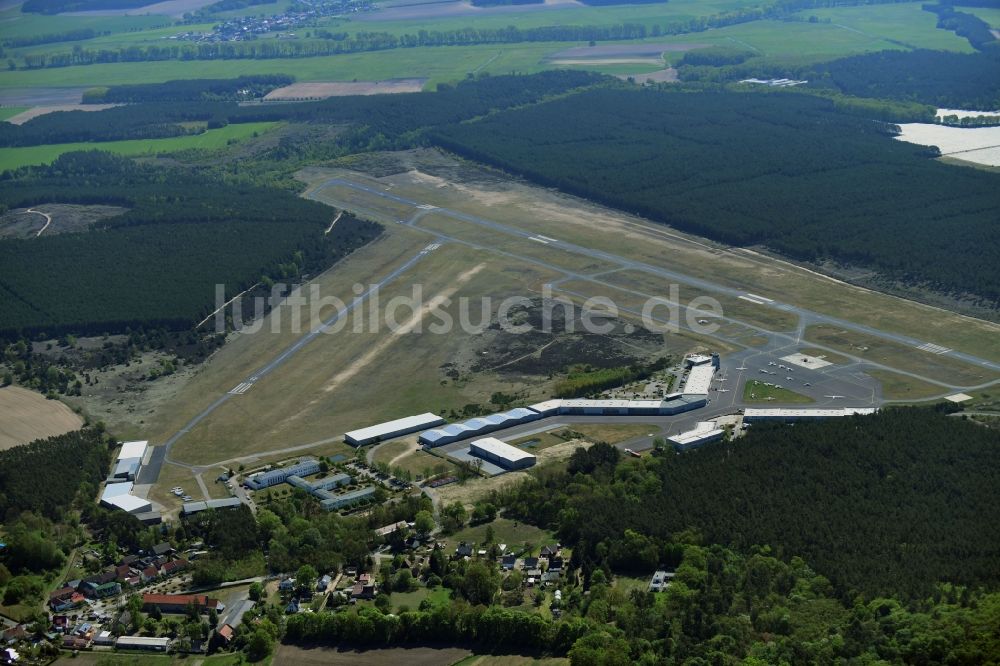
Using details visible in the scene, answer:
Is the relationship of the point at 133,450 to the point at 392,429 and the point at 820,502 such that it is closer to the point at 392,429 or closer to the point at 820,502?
the point at 392,429

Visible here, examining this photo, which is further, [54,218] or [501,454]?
[54,218]

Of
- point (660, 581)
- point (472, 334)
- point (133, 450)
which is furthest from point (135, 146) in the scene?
point (660, 581)

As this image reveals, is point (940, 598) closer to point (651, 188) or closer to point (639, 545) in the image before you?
point (639, 545)

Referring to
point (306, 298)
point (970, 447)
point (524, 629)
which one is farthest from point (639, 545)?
point (306, 298)

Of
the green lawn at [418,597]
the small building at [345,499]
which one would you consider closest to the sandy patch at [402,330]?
the small building at [345,499]

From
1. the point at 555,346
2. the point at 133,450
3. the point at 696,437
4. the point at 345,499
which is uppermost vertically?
the point at 696,437

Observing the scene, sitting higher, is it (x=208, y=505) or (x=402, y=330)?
(x=402, y=330)

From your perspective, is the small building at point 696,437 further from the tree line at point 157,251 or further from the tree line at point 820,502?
the tree line at point 157,251
